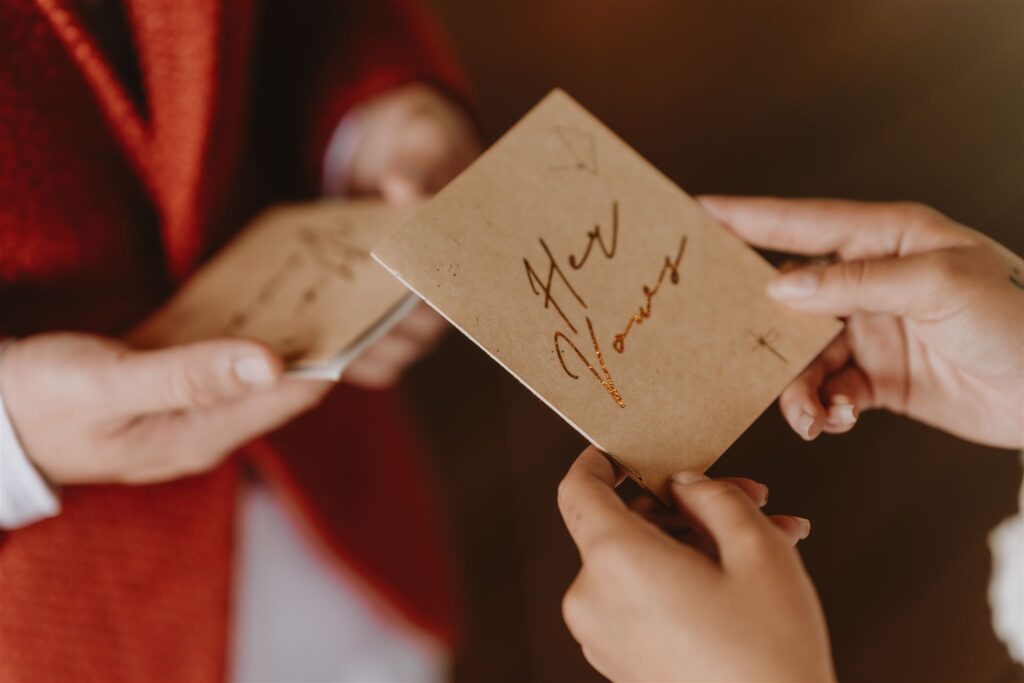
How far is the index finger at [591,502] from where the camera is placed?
30cm

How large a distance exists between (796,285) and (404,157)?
0.37 metres

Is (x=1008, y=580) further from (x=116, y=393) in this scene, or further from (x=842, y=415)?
(x=116, y=393)

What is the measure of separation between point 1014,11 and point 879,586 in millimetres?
501

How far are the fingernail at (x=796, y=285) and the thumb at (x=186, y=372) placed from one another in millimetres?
293

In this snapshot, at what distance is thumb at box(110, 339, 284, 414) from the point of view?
0.41 metres

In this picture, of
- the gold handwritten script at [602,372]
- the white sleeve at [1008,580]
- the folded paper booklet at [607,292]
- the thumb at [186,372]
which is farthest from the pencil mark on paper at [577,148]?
the white sleeve at [1008,580]

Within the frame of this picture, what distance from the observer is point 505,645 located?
752mm

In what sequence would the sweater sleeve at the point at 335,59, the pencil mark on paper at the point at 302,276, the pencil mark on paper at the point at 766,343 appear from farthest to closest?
1. the sweater sleeve at the point at 335,59
2. the pencil mark on paper at the point at 302,276
3. the pencil mark on paper at the point at 766,343

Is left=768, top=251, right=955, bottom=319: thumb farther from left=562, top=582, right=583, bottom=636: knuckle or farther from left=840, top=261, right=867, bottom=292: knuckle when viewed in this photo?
left=562, top=582, right=583, bottom=636: knuckle

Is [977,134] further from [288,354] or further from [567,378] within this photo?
[288,354]

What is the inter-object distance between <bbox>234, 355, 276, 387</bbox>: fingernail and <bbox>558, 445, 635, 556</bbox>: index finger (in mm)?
193

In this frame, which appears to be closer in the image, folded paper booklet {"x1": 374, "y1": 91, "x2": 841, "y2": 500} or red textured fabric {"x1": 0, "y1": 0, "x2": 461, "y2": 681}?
folded paper booklet {"x1": 374, "y1": 91, "x2": 841, "y2": 500}

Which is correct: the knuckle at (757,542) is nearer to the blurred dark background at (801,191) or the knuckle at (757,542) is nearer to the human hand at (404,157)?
the blurred dark background at (801,191)

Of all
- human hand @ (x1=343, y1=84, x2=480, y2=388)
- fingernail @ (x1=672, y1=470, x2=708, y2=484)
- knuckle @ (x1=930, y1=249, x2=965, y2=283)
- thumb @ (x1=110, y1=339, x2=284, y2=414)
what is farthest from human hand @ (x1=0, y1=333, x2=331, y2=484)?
knuckle @ (x1=930, y1=249, x2=965, y2=283)
